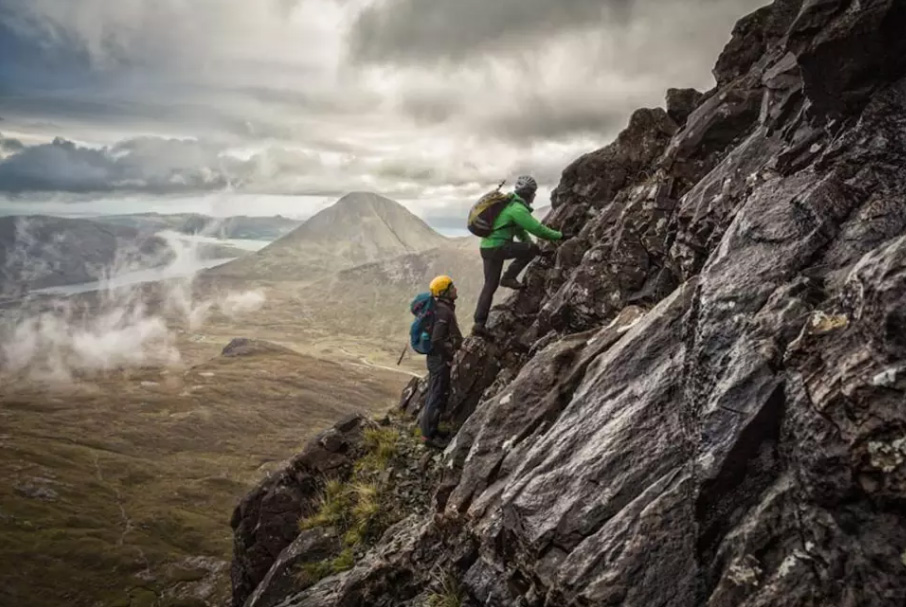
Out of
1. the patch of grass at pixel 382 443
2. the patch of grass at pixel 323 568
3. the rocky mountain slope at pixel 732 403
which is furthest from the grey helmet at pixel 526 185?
the patch of grass at pixel 323 568

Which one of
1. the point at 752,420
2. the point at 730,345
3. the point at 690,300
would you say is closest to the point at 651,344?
the point at 690,300

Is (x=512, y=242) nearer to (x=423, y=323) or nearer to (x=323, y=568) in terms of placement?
(x=423, y=323)

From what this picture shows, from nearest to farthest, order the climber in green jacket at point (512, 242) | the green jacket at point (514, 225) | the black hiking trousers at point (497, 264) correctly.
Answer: the green jacket at point (514, 225), the climber in green jacket at point (512, 242), the black hiking trousers at point (497, 264)

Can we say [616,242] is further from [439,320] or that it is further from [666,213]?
[439,320]

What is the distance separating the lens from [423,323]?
2139cm

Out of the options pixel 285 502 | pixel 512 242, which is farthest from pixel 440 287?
pixel 285 502

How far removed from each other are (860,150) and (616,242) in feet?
30.5

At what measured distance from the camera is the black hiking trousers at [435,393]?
21.6 m

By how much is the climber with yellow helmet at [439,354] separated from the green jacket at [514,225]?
2.58 m

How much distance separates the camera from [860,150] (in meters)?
9.93

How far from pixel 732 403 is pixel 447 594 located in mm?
9231

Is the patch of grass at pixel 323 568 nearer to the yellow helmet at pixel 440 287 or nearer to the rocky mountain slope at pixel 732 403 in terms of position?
the rocky mountain slope at pixel 732 403

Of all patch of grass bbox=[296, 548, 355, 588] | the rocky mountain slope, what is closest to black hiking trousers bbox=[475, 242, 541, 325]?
the rocky mountain slope

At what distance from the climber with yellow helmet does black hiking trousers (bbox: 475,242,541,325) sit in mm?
1548
